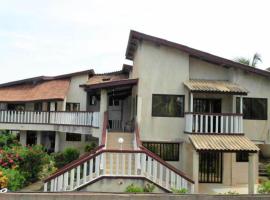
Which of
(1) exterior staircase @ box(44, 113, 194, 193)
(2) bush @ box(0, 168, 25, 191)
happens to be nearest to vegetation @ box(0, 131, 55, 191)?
(2) bush @ box(0, 168, 25, 191)

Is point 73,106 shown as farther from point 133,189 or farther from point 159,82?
point 133,189

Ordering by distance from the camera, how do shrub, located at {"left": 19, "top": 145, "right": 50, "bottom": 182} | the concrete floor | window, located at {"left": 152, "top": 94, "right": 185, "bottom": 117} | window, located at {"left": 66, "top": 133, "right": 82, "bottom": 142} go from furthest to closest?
window, located at {"left": 66, "top": 133, "right": 82, "bottom": 142}
window, located at {"left": 152, "top": 94, "right": 185, "bottom": 117}
shrub, located at {"left": 19, "top": 145, "right": 50, "bottom": 182}
the concrete floor

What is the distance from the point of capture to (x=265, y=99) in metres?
17.6

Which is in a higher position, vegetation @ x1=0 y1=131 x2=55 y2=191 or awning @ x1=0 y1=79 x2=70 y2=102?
awning @ x1=0 y1=79 x2=70 y2=102

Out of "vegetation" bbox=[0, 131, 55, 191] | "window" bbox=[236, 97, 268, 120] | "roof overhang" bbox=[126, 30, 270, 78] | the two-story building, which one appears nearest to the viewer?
"vegetation" bbox=[0, 131, 55, 191]

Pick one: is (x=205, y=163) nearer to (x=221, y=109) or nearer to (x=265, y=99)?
(x=221, y=109)

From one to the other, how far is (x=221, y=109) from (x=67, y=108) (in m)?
13.4

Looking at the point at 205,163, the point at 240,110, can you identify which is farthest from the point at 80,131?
the point at 240,110

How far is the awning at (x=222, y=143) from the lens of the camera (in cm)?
1426

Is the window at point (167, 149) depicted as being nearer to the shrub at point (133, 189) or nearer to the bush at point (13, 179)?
the shrub at point (133, 189)

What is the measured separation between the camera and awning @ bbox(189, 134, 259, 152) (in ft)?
46.8

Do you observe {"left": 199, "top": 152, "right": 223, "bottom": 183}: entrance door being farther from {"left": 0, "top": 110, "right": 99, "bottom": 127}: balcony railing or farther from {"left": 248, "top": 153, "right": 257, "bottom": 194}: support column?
{"left": 0, "top": 110, "right": 99, "bottom": 127}: balcony railing

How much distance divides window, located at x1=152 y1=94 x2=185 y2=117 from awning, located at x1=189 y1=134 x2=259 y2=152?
71.9 inches

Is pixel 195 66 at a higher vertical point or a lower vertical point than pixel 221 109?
higher
